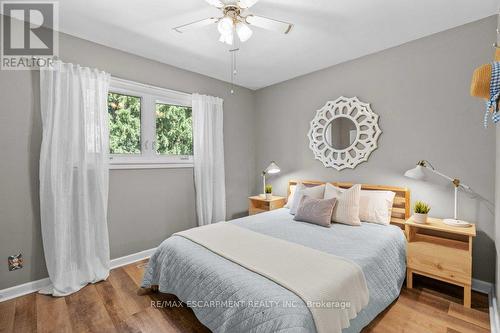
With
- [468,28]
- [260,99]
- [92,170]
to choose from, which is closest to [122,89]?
[92,170]

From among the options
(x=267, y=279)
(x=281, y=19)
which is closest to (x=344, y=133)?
(x=281, y=19)

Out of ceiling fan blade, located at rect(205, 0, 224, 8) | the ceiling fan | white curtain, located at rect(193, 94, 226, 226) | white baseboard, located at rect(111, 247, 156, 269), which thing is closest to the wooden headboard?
the ceiling fan

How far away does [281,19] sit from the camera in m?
2.25

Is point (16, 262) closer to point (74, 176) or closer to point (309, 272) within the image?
point (74, 176)

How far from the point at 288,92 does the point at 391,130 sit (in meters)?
1.67

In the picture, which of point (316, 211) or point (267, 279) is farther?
point (316, 211)

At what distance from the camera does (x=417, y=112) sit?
2.58m

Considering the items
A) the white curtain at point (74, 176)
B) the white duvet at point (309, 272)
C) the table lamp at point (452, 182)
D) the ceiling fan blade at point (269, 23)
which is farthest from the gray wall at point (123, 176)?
the table lamp at point (452, 182)

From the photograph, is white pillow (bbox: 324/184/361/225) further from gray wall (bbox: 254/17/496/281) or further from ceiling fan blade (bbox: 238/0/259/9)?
ceiling fan blade (bbox: 238/0/259/9)

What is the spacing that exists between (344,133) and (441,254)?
1.66 m

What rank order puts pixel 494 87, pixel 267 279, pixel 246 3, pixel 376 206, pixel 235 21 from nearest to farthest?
pixel 494 87 → pixel 267 279 → pixel 246 3 → pixel 235 21 → pixel 376 206

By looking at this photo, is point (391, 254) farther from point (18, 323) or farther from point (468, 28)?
A: point (18, 323)

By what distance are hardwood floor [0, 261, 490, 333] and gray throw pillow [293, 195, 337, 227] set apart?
2.95 feet

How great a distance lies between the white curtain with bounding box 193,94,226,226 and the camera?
3436 mm
